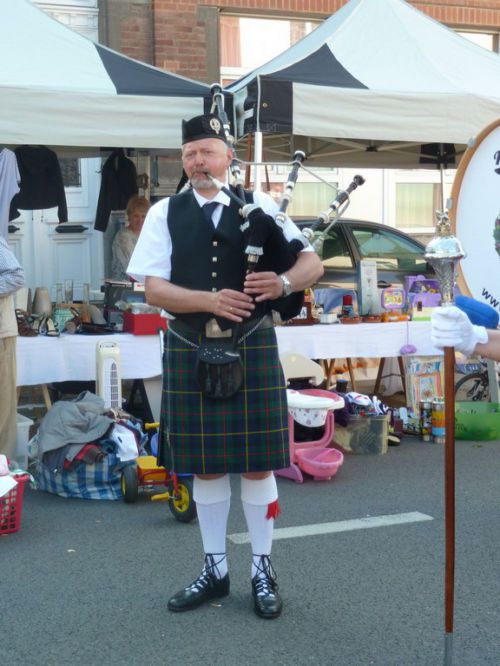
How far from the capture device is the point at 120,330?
20.4ft

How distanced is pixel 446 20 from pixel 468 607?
9491mm

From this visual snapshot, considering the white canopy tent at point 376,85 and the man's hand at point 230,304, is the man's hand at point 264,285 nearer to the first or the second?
the man's hand at point 230,304

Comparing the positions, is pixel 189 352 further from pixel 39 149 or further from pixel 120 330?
pixel 39 149

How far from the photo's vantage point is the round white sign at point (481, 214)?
2.94m

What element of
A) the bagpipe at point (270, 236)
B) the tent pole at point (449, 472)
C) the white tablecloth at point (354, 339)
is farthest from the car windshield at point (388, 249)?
the tent pole at point (449, 472)

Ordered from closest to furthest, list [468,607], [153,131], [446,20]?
[468,607], [153,131], [446,20]

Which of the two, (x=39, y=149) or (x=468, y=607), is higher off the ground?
(x=39, y=149)

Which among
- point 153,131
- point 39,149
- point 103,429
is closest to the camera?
point 103,429

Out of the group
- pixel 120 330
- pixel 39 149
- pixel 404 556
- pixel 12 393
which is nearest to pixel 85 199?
pixel 39 149

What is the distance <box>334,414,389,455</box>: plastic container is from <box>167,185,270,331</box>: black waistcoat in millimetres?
2946

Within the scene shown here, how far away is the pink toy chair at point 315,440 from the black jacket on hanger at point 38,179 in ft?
10.1

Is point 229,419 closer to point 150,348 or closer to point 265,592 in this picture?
point 265,592

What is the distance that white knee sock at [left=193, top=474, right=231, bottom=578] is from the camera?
11.0 feet

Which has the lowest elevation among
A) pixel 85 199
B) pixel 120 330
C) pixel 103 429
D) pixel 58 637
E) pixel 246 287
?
pixel 58 637
